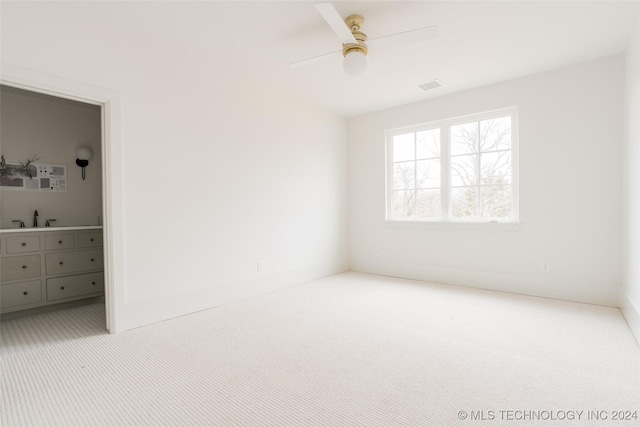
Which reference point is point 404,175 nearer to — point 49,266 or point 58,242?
point 58,242

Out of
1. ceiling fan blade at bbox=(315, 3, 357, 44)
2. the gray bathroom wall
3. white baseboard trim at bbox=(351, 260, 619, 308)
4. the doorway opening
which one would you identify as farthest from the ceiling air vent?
the gray bathroom wall

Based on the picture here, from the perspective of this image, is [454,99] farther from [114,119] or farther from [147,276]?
[147,276]

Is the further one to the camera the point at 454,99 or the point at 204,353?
the point at 454,99

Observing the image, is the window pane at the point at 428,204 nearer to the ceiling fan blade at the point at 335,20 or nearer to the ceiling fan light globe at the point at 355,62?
the ceiling fan light globe at the point at 355,62

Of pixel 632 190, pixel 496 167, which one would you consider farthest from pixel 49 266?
pixel 632 190

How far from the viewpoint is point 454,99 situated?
168 inches

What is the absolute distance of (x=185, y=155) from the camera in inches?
127

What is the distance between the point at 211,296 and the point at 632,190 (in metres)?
4.09

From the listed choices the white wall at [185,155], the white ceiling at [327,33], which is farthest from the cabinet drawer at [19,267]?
the white ceiling at [327,33]

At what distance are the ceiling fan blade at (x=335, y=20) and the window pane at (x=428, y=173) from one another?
2.56 m

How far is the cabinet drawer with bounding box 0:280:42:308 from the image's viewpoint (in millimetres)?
3105

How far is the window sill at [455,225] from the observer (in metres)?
3.88

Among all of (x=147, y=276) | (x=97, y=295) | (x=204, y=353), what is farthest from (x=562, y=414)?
(x=97, y=295)

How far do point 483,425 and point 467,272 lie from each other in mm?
2935
